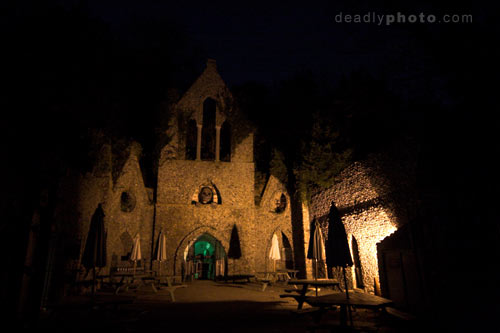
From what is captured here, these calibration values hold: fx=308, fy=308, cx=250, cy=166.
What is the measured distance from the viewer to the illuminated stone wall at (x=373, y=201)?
8312 millimetres

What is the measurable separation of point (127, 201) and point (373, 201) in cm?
1125

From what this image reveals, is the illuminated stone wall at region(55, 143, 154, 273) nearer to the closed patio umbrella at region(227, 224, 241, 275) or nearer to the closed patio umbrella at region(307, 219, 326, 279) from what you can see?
the closed patio umbrella at region(227, 224, 241, 275)

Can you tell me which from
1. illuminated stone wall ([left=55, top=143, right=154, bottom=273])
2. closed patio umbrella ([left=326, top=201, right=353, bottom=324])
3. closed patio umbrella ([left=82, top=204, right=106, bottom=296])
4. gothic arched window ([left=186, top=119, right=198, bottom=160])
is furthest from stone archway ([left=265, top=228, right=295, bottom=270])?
closed patio umbrella ([left=82, top=204, right=106, bottom=296])

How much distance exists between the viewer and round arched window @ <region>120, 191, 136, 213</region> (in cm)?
1484

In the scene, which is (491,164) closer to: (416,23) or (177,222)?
(416,23)

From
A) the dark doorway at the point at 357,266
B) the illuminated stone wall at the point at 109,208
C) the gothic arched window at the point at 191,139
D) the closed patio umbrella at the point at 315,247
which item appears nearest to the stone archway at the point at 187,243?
the illuminated stone wall at the point at 109,208

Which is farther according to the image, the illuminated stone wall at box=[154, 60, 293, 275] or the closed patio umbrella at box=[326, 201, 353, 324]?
the illuminated stone wall at box=[154, 60, 293, 275]

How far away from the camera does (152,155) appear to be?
18.0 m

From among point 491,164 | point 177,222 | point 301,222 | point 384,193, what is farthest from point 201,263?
point 491,164

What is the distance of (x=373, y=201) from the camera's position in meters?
9.69

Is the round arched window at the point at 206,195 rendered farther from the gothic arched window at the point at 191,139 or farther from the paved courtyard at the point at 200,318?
the paved courtyard at the point at 200,318

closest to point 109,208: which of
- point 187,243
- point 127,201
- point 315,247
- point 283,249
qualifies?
point 127,201

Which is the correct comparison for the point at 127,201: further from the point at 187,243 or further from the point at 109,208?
the point at 187,243

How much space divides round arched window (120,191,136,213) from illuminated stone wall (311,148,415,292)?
9.62 meters
